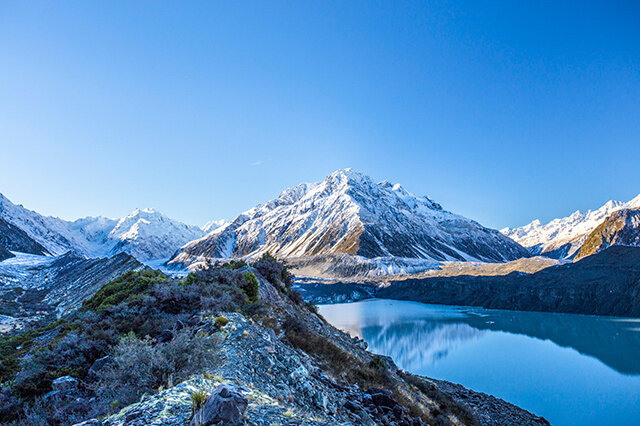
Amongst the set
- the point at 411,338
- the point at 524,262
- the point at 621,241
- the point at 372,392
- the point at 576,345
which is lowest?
the point at 411,338

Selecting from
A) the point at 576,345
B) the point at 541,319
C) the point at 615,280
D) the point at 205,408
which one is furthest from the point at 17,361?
the point at 615,280

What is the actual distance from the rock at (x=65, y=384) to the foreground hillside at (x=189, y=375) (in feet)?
0.06

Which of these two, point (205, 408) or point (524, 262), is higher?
point (524, 262)

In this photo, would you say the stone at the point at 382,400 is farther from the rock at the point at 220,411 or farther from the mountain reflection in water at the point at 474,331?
the mountain reflection in water at the point at 474,331

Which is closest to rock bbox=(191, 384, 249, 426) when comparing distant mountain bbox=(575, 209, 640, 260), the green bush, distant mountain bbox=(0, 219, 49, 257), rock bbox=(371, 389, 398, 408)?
rock bbox=(371, 389, 398, 408)

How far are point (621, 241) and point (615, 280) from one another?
89.1 meters

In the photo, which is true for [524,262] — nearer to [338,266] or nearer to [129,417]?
[338,266]

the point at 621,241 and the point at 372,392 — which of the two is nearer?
the point at 372,392

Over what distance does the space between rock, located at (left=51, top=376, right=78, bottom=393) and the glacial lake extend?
27725mm

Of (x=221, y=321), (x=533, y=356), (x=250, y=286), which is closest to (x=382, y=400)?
(x=221, y=321)

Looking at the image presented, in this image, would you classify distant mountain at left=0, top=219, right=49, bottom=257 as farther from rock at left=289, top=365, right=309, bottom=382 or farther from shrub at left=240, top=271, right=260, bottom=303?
rock at left=289, top=365, right=309, bottom=382

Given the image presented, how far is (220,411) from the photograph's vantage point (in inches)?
168

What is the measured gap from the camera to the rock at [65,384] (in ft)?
22.1

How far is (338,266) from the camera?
511ft
